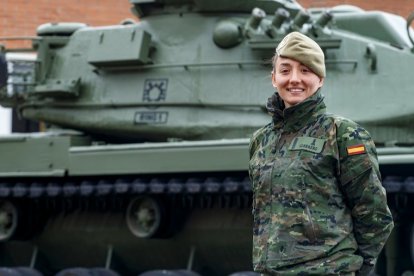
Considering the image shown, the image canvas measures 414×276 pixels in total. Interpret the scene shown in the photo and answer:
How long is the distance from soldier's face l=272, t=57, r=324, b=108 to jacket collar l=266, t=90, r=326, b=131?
0.02 meters

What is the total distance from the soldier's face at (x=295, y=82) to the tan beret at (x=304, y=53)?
22 millimetres

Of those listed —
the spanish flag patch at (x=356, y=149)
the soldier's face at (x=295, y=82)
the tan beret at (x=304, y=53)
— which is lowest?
the spanish flag patch at (x=356, y=149)

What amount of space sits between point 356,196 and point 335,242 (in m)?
0.20

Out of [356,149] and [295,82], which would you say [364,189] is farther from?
[295,82]

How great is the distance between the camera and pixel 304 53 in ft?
14.2

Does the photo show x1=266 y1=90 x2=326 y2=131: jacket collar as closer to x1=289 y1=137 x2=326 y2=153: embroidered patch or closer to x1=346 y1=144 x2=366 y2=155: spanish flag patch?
x1=289 y1=137 x2=326 y2=153: embroidered patch

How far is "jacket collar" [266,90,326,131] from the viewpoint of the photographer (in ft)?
14.2

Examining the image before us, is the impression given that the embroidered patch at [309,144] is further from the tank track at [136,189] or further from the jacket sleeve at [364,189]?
the tank track at [136,189]

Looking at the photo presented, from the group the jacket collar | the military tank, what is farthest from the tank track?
the jacket collar

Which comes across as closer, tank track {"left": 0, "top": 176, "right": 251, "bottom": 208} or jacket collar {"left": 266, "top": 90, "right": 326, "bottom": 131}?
jacket collar {"left": 266, "top": 90, "right": 326, "bottom": 131}

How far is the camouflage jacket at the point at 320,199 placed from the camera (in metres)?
4.28

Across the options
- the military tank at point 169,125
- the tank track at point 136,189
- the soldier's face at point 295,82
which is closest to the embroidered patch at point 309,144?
the soldier's face at point 295,82

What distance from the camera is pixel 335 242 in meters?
4.27

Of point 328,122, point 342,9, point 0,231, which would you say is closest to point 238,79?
point 342,9
